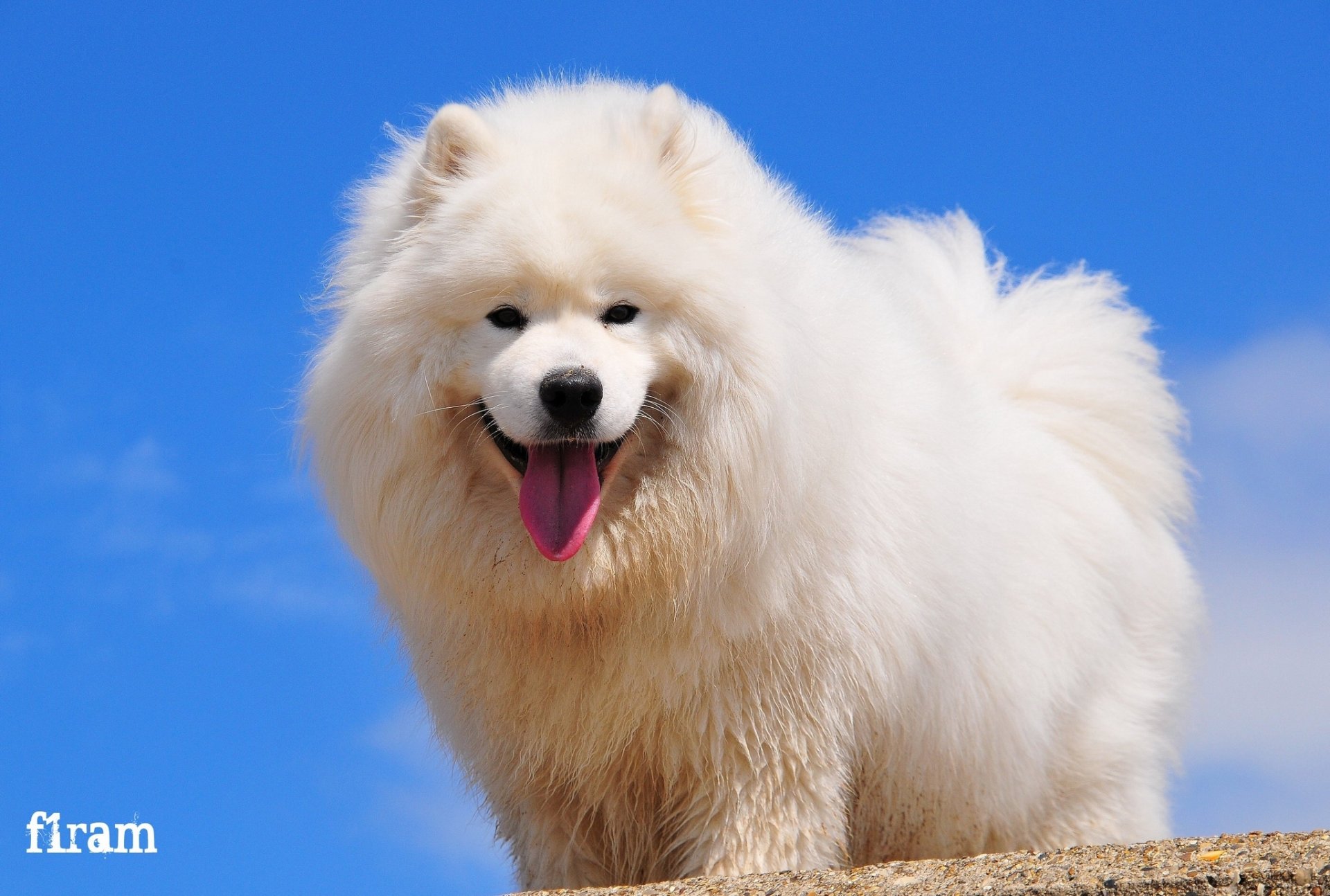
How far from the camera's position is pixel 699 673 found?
5.08m

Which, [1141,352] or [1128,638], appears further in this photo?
[1141,352]

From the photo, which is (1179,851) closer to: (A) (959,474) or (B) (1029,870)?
(B) (1029,870)

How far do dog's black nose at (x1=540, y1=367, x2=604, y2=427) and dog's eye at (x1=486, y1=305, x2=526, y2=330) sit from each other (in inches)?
13.3

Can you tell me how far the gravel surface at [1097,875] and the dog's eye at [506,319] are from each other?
1.82 m

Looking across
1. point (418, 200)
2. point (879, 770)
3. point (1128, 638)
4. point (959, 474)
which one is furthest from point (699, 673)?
point (1128, 638)

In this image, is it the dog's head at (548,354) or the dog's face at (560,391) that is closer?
the dog's face at (560,391)

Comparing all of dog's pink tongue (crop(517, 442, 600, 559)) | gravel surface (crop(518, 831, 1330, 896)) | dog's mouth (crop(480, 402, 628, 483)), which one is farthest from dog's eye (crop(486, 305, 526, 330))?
gravel surface (crop(518, 831, 1330, 896))

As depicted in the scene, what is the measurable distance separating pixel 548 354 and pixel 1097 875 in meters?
2.19

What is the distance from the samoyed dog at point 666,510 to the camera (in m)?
4.80

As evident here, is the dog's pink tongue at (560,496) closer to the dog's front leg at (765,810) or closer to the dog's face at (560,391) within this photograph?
the dog's face at (560,391)

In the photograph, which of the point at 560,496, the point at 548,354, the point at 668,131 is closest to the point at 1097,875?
the point at 560,496

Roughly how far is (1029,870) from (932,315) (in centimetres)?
335

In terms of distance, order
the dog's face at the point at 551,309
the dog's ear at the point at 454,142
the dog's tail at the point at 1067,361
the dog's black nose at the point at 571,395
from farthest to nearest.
Result: the dog's tail at the point at 1067,361 < the dog's ear at the point at 454,142 < the dog's face at the point at 551,309 < the dog's black nose at the point at 571,395

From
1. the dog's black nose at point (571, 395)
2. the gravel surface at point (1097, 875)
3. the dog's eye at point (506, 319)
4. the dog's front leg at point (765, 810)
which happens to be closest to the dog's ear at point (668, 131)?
the dog's eye at point (506, 319)
